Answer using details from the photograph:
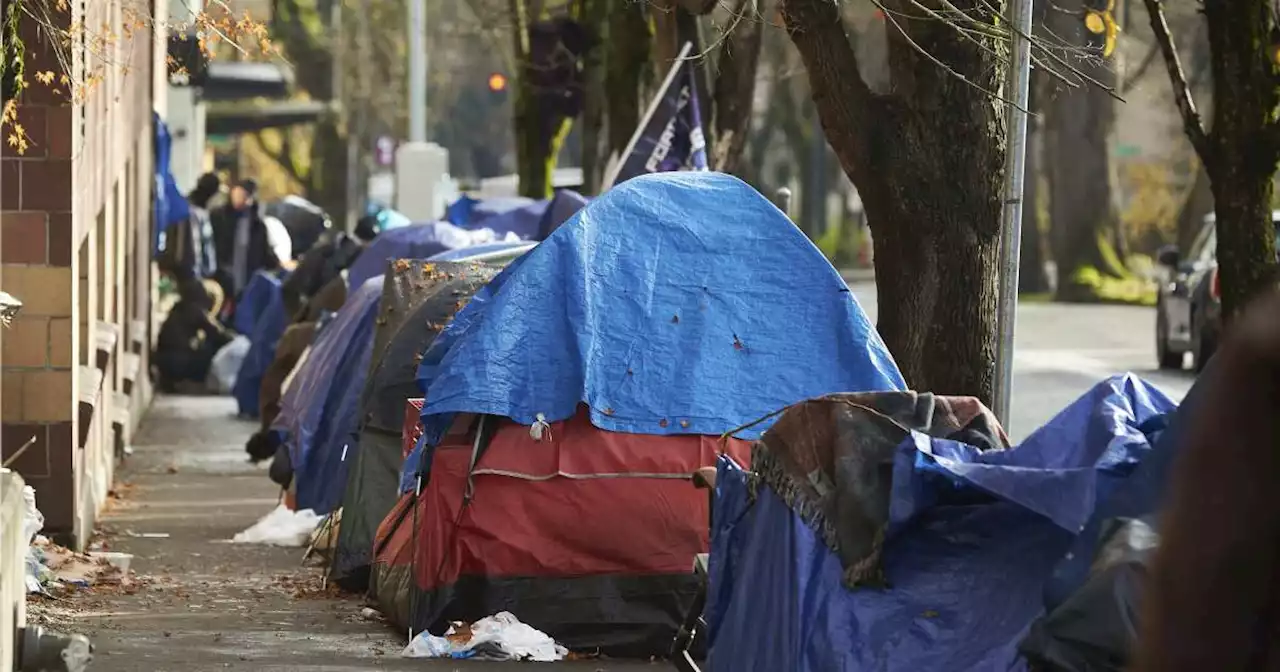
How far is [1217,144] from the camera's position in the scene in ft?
37.0

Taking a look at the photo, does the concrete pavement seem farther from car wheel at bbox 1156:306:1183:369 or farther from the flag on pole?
the flag on pole

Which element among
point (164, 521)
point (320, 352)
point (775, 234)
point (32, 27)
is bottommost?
point (164, 521)

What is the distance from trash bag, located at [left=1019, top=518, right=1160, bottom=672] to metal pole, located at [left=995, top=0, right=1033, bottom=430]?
4107 millimetres

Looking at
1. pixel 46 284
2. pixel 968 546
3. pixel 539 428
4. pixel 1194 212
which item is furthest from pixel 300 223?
pixel 968 546

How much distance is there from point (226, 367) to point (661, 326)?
50.0ft

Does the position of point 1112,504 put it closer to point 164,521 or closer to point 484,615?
point 484,615

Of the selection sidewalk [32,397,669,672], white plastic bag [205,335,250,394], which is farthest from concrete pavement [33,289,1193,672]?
white plastic bag [205,335,250,394]

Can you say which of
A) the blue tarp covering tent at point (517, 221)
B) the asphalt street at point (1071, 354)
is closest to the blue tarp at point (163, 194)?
the blue tarp covering tent at point (517, 221)

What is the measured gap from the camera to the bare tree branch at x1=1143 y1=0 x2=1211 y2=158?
37.2 feet

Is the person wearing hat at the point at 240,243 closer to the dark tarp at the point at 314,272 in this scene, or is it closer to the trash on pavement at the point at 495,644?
the dark tarp at the point at 314,272

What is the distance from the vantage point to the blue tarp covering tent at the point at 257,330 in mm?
20688

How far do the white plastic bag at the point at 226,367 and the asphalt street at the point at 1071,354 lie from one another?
7337mm

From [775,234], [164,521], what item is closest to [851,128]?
[775,234]

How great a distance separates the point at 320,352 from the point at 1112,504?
8.56 m
